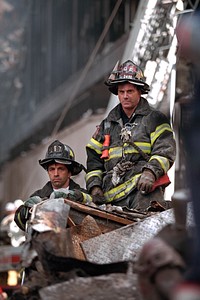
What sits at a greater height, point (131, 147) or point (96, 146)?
point (96, 146)

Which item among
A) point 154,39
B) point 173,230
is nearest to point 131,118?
point 173,230

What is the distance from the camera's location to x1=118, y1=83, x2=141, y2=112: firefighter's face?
1199cm

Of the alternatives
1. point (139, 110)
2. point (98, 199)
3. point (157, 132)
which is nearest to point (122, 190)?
point (98, 199)

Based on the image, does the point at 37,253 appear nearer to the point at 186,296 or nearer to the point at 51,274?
the point at 51,274

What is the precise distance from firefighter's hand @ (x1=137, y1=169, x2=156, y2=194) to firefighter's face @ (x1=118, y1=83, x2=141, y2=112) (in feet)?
2.27

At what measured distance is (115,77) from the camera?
12039 millimetres

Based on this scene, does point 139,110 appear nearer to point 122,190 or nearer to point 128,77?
point 128,77

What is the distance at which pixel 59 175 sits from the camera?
12.4 metres

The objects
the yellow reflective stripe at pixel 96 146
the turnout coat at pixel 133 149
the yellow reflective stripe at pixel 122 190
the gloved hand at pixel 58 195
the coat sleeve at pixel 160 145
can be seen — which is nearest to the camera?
the gloved hand at pixel 58 195

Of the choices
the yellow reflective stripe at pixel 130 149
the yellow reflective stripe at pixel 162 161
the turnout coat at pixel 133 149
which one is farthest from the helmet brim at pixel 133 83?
the yellow reflective stripe at pixel 162 161

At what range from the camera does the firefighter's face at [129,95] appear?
39.3 feet

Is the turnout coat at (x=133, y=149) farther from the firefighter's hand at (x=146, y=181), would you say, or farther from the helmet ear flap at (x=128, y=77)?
the helmet ear flap at (x=128, y=77)

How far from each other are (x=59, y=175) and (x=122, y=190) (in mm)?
721

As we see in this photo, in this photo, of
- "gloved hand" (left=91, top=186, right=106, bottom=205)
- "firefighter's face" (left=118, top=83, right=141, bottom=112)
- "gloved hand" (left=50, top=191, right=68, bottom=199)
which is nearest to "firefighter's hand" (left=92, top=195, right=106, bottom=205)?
"gloved hand" (left=91, top=186, right=106, bottom=205)
